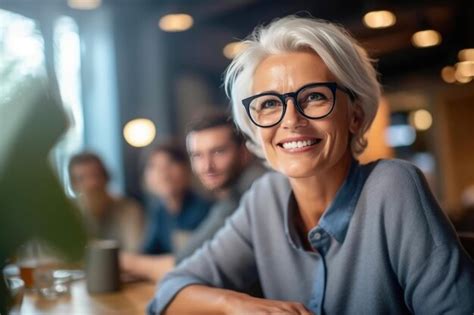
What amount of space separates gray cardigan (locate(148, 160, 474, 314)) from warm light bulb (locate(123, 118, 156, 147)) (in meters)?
1.00

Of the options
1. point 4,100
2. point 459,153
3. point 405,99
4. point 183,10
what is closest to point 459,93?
point 459,153

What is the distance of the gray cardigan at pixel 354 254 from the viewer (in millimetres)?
743

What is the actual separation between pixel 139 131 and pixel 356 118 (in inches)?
49.5

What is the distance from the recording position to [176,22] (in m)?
1.71

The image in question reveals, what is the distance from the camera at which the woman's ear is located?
83 centimetres

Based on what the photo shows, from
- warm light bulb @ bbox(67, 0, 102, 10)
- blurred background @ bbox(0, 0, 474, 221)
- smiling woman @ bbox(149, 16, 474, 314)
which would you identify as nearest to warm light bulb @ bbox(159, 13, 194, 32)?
blurred background @ bbox(0, 0, 474, 221)

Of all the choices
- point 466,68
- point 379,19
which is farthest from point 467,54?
point 379,19

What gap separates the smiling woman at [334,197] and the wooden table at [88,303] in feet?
1.01

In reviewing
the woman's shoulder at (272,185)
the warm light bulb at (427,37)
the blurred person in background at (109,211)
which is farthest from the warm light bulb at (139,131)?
the woman's shoulder at (272,185)

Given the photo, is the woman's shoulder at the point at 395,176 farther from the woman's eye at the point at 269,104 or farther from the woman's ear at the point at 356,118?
the woman's eye at the point at 269,104

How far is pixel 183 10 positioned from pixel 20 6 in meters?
0.60

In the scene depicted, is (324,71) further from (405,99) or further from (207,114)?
(405,99)

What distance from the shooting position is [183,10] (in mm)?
1622

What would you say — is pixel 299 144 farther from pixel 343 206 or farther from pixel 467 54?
pixel 467 54
